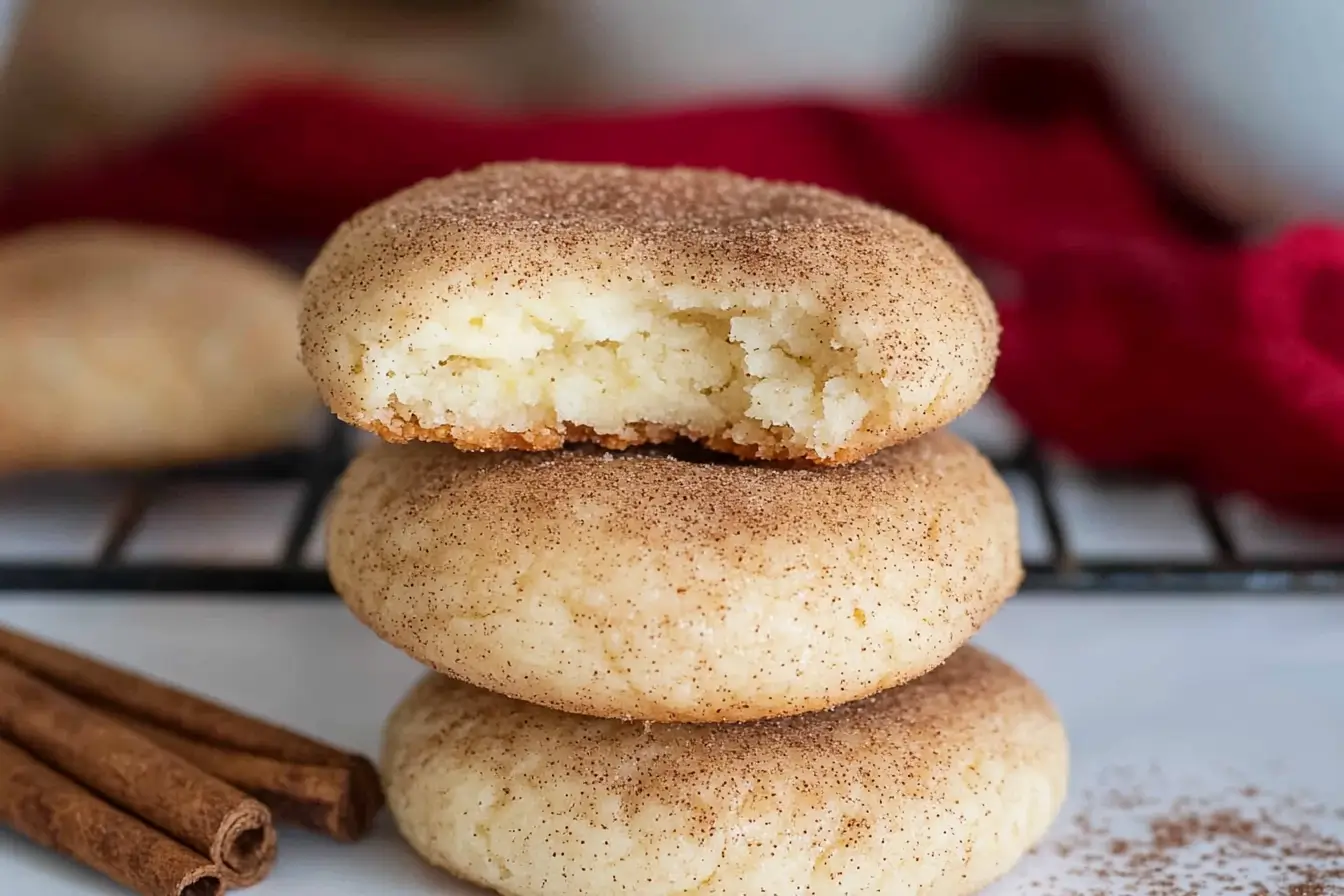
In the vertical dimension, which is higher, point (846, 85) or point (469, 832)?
point (846, 85)

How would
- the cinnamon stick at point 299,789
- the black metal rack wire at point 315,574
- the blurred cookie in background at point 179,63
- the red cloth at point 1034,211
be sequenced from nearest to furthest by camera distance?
the cinnamon stick at point 299,789 < the black metal rack wire at point 315,574 < the red cloth at point 1034,211 < the blurred cookie in background at point 179,63

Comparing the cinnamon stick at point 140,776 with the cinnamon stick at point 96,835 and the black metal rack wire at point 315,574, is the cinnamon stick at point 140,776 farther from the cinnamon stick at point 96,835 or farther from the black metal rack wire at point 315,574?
the black metal rack wire at point 315,574

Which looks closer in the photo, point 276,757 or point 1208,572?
point 276,757

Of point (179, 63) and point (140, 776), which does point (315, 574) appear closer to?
point (140, 776)

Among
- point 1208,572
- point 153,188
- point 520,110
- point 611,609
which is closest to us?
point 611,609

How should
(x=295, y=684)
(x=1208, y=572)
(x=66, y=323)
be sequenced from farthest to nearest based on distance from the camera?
(x=66, y=323) → (x=1208, y=572) → (x=295, y=684)

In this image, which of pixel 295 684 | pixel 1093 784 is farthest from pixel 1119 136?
pixel 295 684

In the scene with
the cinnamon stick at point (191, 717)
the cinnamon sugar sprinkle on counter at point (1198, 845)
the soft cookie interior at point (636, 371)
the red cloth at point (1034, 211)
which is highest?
the soft cookie interior at point (636, 371)

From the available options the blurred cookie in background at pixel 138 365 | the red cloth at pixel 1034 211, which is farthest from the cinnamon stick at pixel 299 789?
the red cloth at pixel 1034 211

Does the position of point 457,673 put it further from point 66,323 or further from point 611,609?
point 66,323
